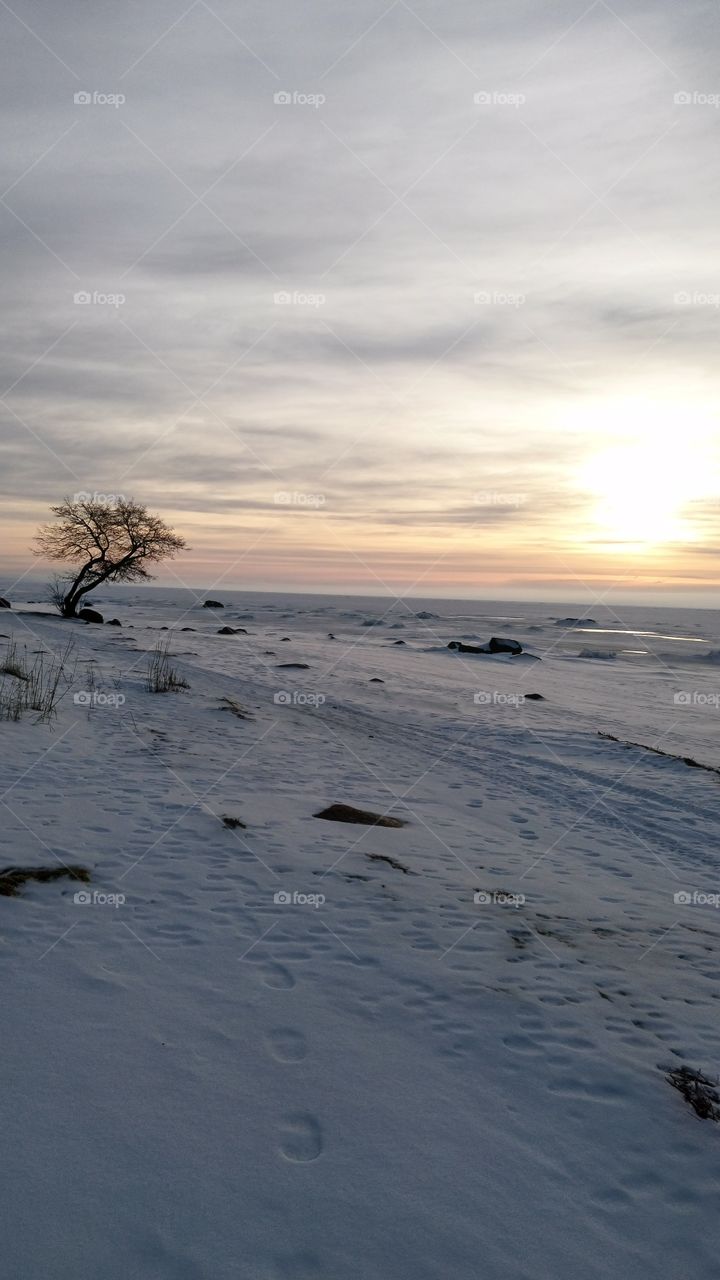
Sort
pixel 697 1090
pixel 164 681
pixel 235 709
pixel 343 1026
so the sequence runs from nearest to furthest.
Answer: pixel 697 1090, pixel 343 1026, pixel 235 709, pixel 164 681

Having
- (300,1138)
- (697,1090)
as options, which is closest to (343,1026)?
(300,1138)

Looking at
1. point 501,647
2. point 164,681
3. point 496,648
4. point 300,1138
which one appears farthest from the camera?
point 501,647

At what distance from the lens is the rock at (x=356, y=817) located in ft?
28.1

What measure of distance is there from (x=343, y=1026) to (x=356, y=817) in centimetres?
415

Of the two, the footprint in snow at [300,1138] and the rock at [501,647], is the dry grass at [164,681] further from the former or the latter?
the rock at [501,647]

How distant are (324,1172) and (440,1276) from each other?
0.66 meters

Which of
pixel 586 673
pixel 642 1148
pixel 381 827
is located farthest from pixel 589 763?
pixel 586 673

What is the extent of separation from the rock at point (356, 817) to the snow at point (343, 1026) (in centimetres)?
19

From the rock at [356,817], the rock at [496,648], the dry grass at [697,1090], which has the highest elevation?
the rock at [356,817]

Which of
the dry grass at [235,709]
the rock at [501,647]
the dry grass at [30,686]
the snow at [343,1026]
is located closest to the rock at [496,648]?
the rock at [501,647]

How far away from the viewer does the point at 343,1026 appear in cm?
452

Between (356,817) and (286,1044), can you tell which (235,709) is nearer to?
(356,817)

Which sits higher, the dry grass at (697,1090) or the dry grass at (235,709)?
the dry grass at (235,709)

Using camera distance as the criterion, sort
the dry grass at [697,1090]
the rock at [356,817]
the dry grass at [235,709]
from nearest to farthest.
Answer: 1. the dry grass at [697,1090]
2. the rock at [356,817]
3. the dry grass at [235,709]
